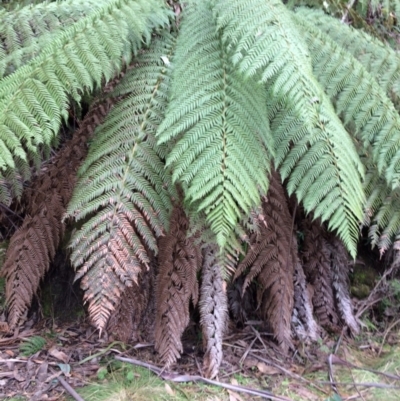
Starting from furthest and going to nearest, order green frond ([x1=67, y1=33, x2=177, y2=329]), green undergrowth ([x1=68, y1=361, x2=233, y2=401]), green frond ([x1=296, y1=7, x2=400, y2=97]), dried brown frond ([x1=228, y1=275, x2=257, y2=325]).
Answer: dried brown frond ([x1=228, y1=275, x2=257, y2=325]), green frond ([x1=296, y1=7, x2=400, y2=97]), green undergrowth ([x1=68, y1=361, x2=233, y2=401]), green frond ([x1=67, y1=33, x2=177, y2=329])

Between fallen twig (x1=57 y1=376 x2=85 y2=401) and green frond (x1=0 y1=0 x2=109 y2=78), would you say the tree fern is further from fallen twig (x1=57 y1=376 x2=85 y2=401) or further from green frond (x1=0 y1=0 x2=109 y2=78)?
fallen twig (x1=57 y1=376 x2=85 y2=401)

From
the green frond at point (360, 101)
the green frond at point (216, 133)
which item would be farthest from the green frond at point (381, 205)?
the green frond at point (216, 133)

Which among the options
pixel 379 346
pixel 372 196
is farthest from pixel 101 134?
pixel 379 346

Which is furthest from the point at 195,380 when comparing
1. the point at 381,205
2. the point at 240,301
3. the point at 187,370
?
the point at 381,205

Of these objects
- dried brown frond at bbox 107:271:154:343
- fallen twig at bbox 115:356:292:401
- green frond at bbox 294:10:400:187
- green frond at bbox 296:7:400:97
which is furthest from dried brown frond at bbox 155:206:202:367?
green frond at bbox 296:7:400:97

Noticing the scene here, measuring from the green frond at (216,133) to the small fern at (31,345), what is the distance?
1004 millimetres

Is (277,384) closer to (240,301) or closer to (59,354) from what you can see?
(240,301)

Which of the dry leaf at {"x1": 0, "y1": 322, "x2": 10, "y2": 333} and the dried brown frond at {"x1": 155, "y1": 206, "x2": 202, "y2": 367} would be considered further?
the dry leaf at {"x1": 0, "y1": 322, "x2": 10, "y2": 333}

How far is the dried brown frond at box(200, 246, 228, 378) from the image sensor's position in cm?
207

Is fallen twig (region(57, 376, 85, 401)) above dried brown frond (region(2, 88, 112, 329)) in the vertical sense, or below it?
below

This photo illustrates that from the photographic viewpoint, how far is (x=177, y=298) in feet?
6.68

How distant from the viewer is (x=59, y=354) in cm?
209

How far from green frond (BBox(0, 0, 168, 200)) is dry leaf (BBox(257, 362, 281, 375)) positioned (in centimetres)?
138

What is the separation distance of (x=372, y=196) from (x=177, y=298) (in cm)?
98
